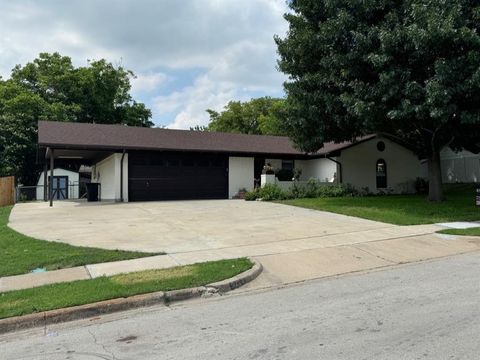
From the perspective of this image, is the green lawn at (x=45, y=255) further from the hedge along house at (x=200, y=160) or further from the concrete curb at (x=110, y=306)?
the hedge along house at (x=200, y=160)

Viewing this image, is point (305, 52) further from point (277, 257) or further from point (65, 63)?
point (65, 63)

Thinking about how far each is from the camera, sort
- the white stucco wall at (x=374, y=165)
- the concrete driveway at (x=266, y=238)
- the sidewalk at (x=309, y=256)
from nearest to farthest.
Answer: the sidewalk at (x=309, y=256) < the concrete driveway at (x=266, y=238) < the white stucco wall at (x=374, y=165)

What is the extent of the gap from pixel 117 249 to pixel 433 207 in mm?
12116

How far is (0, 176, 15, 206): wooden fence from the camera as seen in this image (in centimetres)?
2539

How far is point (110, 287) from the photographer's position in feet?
22.6

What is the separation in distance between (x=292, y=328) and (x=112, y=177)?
2088 cm

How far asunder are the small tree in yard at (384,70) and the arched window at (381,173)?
8068mm

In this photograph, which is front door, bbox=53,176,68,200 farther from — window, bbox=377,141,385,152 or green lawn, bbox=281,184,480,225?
window, bbox=377,141,385,152

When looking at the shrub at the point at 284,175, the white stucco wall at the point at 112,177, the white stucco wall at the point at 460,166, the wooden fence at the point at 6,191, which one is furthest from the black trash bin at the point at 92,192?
the white stucco wall at the point at 460,166

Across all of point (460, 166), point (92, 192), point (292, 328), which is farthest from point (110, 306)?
point (460, 166)

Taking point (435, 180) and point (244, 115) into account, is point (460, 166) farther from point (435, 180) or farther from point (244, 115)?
point (244, 115)

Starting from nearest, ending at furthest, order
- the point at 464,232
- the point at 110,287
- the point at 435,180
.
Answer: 1. the point at 110,287
2. the point at 464,232
3. the point at 435,180

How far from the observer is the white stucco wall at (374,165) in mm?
27281

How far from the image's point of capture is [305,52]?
59.1ft
